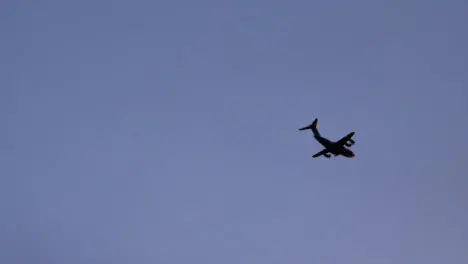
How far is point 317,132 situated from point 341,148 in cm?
1264

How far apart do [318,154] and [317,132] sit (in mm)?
8739

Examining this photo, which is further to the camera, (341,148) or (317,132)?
(317,132)

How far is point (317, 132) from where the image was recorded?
155875 millimetres

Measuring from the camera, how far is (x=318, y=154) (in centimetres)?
14912

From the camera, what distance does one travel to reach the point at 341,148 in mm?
144625

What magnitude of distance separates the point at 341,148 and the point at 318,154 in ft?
22.6
